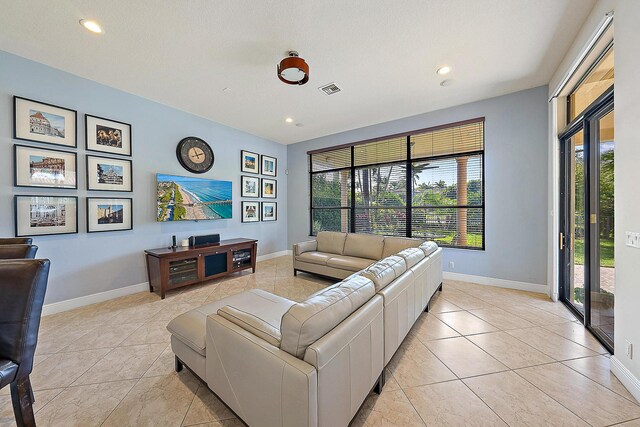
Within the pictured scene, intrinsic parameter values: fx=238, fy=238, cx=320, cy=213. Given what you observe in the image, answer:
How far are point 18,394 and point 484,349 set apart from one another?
10.6ft

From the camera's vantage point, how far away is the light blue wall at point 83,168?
2672 millimetres

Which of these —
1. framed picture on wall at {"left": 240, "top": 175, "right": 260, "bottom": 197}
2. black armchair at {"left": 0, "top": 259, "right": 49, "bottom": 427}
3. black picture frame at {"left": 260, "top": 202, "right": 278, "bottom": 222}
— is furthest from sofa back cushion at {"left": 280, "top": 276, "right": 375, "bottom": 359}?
black picture frame at {"left": 260, "top": 202, "right": 278, "bottom": 222}

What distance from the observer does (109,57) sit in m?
2.70

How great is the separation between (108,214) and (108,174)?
0.57 meters

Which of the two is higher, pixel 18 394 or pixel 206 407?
pixel 18 394

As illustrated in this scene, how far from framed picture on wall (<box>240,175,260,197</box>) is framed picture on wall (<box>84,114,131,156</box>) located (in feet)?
6.91

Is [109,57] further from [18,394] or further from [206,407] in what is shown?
[206,407]

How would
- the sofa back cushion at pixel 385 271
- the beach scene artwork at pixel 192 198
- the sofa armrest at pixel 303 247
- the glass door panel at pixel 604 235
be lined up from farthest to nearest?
the sofa armrest at pixel 303 247
the beach scene artwork at pixel 192 198
the glass door panel at pixel 604 235
the sofa back cushion at pixel 385 271

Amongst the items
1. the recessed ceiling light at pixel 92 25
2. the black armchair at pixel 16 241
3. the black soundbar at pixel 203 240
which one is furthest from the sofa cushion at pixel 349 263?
the recessed ceiling light at pixel 92 25

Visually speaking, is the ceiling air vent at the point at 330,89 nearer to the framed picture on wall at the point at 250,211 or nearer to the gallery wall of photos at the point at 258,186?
the gallery wall of photos at the point at 258,186

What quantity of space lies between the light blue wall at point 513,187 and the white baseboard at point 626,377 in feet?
6.53

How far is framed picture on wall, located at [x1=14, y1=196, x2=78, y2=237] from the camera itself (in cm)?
270

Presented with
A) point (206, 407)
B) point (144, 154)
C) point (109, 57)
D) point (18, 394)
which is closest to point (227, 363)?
point (206, 407)

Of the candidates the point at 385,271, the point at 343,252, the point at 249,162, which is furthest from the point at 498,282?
the point at 249,162
